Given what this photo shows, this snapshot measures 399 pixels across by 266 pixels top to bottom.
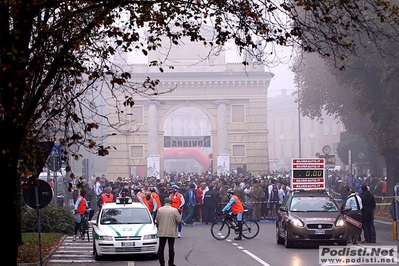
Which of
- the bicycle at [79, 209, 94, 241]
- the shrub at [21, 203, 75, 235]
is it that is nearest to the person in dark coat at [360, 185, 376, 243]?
the bicycle at [79, 209, 94, 241]

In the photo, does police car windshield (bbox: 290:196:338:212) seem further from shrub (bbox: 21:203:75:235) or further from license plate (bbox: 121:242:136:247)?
shrub (bbox: 21:203:75:235)

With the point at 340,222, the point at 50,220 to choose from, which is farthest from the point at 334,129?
the point at 340,222

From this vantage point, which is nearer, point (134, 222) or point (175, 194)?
point (134, 222)

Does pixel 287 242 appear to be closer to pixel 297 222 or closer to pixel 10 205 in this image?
pixel 297 222

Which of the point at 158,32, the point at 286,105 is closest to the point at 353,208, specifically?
the point at 158,32

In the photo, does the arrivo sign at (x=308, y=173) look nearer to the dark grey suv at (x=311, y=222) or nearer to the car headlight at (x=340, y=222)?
the dark grey suv at (x=311, y=222)

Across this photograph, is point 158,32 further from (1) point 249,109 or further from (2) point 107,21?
(1) point 249,109

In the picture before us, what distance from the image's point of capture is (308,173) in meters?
32.9

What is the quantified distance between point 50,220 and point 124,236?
9076mm

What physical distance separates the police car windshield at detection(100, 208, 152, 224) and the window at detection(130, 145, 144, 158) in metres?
46.3

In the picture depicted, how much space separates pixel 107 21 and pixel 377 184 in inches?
1275

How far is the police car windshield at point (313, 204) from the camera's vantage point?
71.7 feet

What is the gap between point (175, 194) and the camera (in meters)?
28.3

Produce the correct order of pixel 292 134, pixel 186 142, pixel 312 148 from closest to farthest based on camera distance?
pixel 186 142 < pixel 312 148 < pixel 292 134
